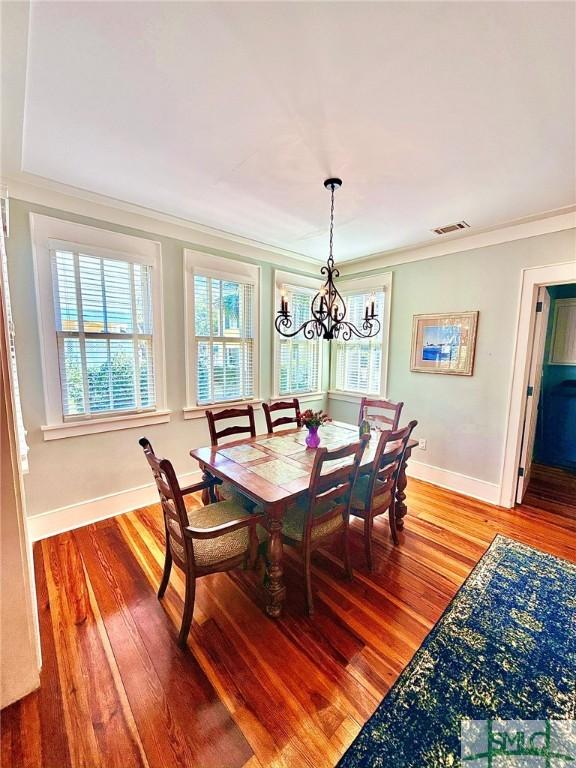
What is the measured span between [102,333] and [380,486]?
261cm

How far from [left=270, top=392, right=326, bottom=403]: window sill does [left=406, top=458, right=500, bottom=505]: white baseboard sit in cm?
156

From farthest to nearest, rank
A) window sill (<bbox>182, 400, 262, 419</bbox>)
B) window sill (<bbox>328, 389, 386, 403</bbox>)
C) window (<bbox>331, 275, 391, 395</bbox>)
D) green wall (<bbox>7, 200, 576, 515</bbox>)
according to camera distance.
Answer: window sill (<bbox>328, 389, 386, 403</bbox>) → window (<bbox>331, 275, 391, 395</bbox>) → window sill (<bbox>182, 400, 262, 419</bbox>) → green wall (<bbox>7, 200, 576, 515</bbox>)

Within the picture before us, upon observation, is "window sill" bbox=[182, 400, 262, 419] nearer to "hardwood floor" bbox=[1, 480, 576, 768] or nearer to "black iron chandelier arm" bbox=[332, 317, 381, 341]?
"hardwood floor" bbox=[1, 480, 576, 768]

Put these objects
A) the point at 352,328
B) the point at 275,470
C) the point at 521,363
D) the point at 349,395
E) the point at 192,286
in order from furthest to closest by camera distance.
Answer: the point at 349,395, the point at 192,286, the point at 521,363, the point at 352,328, the point at 275,470

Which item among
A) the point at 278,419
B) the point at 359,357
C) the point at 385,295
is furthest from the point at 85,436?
the point at 385,295

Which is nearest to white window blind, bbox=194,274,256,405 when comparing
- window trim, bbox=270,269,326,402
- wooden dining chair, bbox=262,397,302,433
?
window trim, bbox=270,269,326,402

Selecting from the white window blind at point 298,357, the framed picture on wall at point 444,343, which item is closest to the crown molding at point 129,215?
the white window blind at point 298,357

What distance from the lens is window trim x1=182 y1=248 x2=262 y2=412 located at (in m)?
3.13

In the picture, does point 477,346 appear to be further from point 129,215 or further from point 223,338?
point 129,215

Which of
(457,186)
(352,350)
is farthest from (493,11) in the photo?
(352,350)

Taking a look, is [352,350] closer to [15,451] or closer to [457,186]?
[457,186]

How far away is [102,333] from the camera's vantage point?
266cm

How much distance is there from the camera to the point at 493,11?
106 cm

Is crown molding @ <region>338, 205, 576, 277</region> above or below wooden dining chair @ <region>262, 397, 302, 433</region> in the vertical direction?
above
